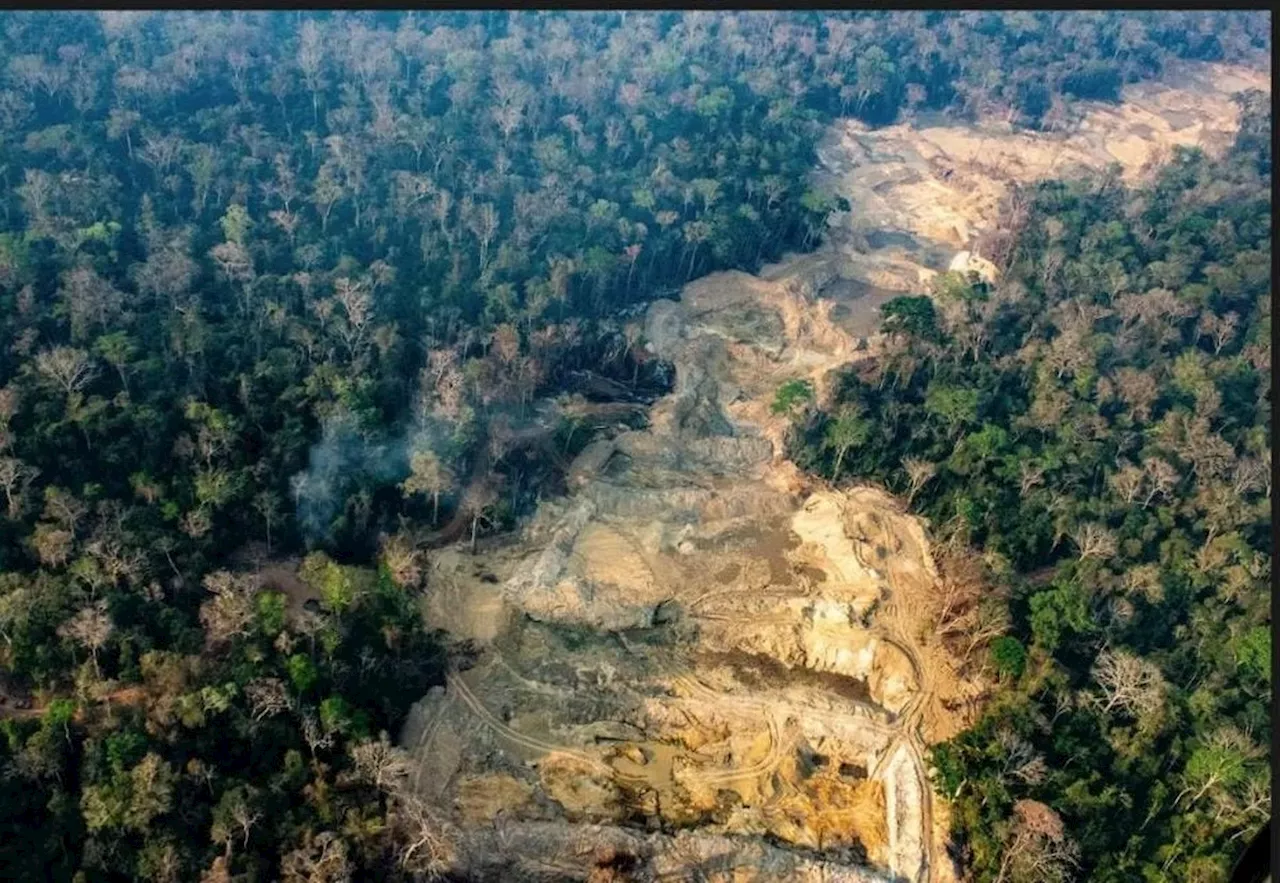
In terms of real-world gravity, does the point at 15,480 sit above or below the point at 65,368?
below

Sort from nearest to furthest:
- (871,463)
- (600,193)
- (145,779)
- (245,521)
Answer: (145,779) → (245,521) → (871,463) → (600,193)

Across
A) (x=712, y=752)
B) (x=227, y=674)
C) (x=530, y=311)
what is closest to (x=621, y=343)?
(x=530, y=311)

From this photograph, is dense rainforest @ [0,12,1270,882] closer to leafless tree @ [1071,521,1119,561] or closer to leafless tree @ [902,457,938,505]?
leafless tree @ [1071,521,1119,561]

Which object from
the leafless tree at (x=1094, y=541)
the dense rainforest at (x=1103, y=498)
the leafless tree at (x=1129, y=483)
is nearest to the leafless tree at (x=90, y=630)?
the dense rainforest at (x=1103, y=498)

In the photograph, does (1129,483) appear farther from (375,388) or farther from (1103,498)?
(375,388)

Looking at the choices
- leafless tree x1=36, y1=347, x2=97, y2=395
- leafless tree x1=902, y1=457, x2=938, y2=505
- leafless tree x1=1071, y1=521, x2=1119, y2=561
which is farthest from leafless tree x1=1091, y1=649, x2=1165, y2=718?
leafless tree x1=36, y1=347, x2=97, y2=395

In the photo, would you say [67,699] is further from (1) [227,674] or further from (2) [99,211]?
(2) [99,211]

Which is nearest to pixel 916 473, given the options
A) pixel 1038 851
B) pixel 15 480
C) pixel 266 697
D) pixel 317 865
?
pixel 1038 851
